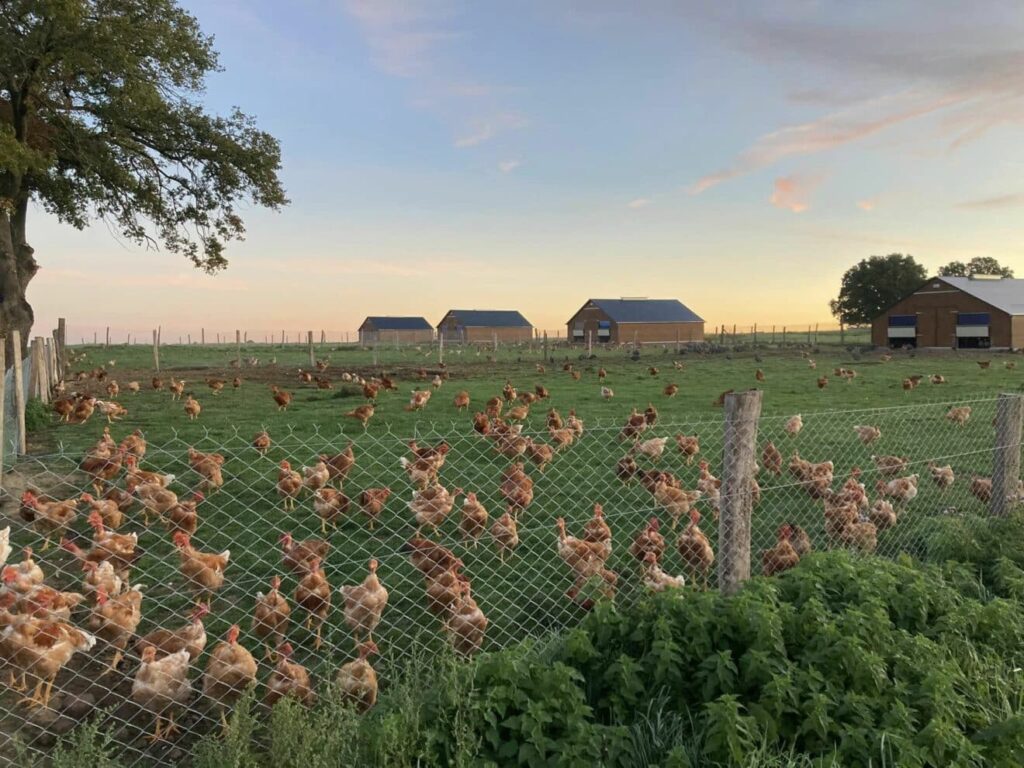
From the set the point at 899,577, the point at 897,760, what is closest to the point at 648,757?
the point at 897,760

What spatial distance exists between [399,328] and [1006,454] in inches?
3651

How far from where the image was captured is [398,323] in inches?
3903

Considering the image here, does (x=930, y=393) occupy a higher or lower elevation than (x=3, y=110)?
lower

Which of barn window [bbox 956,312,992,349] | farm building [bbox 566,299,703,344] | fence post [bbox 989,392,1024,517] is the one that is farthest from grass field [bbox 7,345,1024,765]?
farm building [bbox 566,299,703,344]

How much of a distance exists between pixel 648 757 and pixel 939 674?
151 cm

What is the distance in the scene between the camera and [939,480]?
10281 millimetres

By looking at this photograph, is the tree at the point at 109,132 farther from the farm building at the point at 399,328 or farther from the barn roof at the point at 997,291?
the farm building at the point at 399,328

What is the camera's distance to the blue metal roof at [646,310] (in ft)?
260

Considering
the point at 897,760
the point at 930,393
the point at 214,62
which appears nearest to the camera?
the point at 897,760

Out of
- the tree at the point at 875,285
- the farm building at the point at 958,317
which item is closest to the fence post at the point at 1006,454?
the farm building at the point at 958,317

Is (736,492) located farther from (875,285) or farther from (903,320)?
(875,285)

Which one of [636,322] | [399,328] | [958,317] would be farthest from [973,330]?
[399,328]

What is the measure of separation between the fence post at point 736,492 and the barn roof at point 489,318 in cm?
8545

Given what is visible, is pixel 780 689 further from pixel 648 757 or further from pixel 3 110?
pixel 3 110
